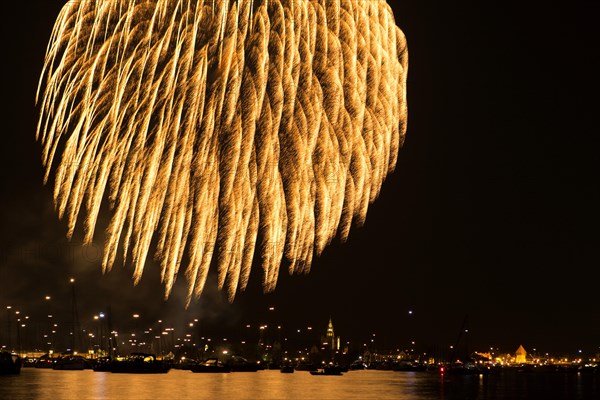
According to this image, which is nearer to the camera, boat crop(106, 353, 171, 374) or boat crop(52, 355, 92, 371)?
boat crop(106, 353, 171, 374)

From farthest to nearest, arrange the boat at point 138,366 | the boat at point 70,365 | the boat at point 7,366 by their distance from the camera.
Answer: the boat at point 70,365 < the boat at point 138,366 < the boat at point 7,366

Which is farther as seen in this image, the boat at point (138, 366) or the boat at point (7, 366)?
the boat at point (138, 366)

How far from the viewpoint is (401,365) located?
12362 cm

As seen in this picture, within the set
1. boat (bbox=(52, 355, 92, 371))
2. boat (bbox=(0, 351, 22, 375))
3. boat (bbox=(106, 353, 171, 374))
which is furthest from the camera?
boat (bbox=(52, 355, 92, 371))

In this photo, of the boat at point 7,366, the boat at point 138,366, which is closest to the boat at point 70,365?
the boat at point 138,366

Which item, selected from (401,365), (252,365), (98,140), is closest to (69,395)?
(98,140)

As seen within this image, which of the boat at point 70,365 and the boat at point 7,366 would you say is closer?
the boat at point 7,366

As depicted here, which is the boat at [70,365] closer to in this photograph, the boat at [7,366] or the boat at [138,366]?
the boat at [138,366]

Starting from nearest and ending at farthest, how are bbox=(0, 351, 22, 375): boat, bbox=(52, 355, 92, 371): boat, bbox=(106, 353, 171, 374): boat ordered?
bbox=(0, 351, 22, 375): boat → bbox=(106, 353, 171, 374): boat → bbox=(52, 355, 92, 371): boat

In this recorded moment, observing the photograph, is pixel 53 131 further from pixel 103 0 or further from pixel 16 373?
pixel 16 373

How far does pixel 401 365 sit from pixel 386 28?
310 ft

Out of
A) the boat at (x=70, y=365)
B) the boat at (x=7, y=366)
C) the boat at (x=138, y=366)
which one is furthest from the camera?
the boat at (x=70, y=365)

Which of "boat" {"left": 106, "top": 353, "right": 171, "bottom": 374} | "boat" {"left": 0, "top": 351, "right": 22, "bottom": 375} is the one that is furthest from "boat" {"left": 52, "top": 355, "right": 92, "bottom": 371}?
"boat" {"left": 0, "top": 351, "right": 22, "bottom": 375}

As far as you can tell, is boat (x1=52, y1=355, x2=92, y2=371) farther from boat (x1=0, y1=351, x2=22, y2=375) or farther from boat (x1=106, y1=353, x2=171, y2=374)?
boat (x1=0, y1=351, x2=22, y2=375)
